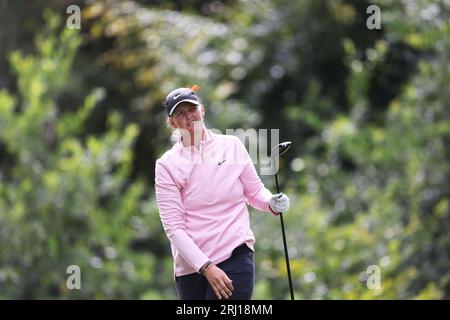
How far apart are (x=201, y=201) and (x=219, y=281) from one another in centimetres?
34

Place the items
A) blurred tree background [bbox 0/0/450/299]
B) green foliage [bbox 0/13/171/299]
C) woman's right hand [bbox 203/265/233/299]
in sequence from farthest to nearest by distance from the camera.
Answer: green foliage [bbox 0/13/171/299] → blurred tree background [bbox 0/0/450/299] → woman's right hand [bbox 203/265/233/299]

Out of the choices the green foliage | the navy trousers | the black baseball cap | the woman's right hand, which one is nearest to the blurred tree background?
the green foliage

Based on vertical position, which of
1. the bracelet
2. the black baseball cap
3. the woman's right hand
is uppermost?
the black baseball cap

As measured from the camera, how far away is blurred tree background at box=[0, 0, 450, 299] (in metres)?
10.5

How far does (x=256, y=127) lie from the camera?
1355 centimetres

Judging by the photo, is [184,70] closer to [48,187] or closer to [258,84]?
[258,84]

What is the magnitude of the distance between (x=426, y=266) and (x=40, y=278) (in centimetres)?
371

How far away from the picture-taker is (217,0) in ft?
50.9

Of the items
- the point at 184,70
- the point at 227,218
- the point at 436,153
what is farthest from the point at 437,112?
the point at 227,218

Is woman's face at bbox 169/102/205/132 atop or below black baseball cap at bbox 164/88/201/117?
below

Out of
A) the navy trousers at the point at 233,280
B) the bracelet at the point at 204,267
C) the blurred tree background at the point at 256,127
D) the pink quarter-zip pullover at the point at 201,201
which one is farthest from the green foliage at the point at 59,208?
the bracelet at the point at 204,267

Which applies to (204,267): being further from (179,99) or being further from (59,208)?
(59,208)

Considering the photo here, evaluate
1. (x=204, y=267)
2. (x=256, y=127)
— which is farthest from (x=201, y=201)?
(x=256, y=127)

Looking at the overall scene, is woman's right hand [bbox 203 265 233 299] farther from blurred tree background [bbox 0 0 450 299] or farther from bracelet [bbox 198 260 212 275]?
blurred tree background [bbox 0 0 450 299]
